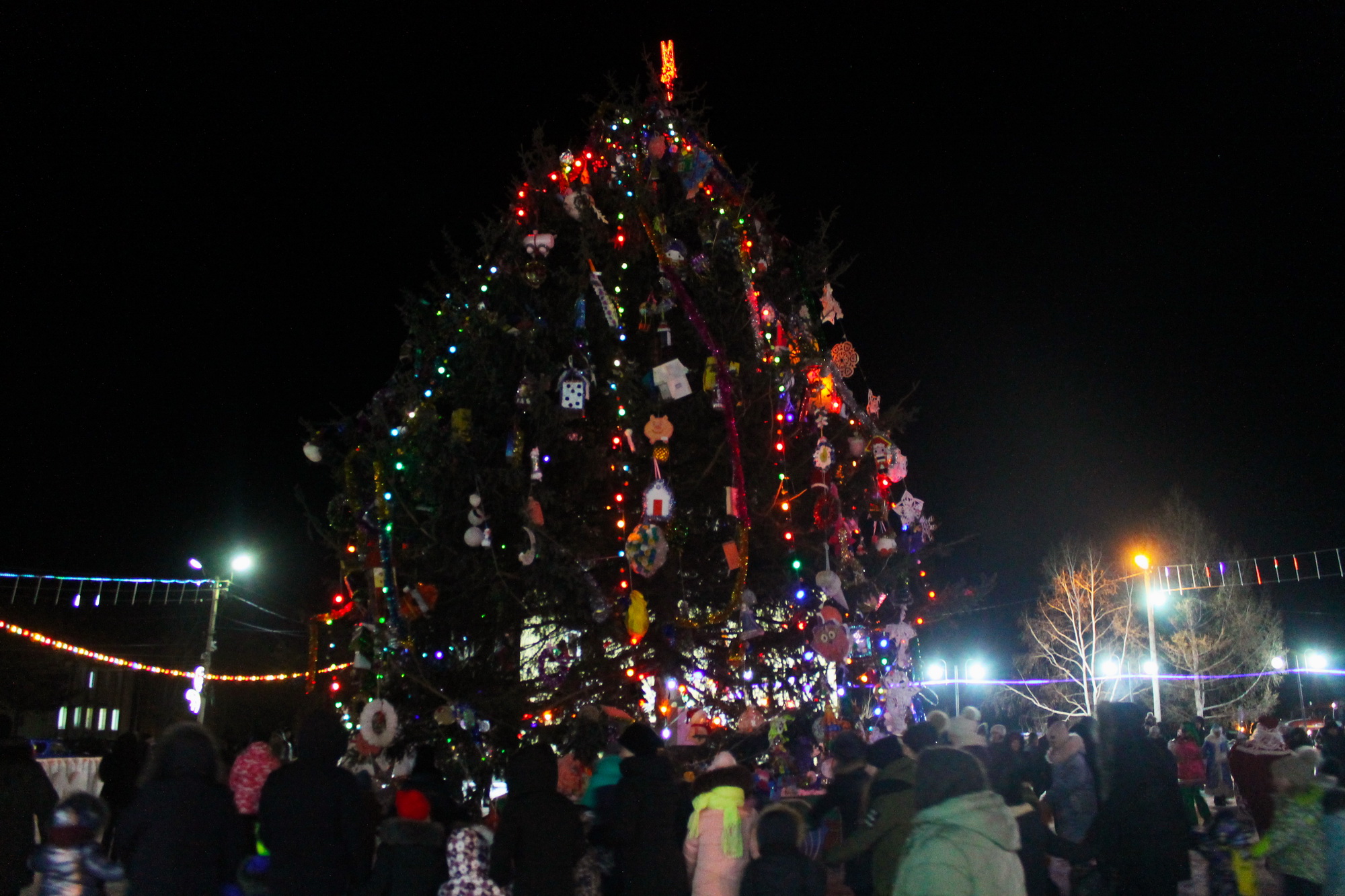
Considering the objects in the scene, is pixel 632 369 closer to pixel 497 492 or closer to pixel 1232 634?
pixel 497 492

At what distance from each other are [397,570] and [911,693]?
616 centimetres

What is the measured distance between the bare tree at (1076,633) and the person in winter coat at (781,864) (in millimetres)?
36747

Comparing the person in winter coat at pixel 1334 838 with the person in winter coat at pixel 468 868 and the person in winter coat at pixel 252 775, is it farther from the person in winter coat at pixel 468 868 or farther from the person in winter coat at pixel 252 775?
the person in winter coat at pixel 252 775

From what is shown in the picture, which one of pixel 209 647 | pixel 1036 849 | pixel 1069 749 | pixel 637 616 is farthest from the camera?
pixel 209 647

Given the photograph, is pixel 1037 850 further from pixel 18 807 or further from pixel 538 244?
pixel 538 244

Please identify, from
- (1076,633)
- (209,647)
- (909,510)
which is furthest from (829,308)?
(1076,633)

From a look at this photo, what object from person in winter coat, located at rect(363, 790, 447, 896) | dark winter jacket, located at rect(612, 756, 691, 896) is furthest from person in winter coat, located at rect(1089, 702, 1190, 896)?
person in winter coat, located at rect(363, 790, 447, 896)

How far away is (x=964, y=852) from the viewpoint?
3.80m

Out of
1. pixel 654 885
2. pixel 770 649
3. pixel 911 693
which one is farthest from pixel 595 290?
pixel 654 885

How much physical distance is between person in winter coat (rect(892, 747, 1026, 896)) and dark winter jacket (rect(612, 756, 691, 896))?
261 cm

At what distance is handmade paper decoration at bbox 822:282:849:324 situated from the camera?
12648 millimetres

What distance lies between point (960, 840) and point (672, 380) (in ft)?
23.6

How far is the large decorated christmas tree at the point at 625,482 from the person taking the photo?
10.6 metres

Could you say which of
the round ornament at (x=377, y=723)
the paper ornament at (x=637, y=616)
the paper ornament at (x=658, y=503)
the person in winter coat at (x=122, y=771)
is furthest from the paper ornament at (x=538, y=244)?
the person in winter coat at (x=122, y=771)
